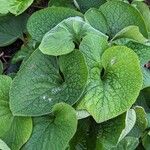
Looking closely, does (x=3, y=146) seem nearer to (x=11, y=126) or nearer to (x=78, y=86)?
(x=11, y=126)

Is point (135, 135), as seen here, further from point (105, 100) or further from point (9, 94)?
point (9, 94)

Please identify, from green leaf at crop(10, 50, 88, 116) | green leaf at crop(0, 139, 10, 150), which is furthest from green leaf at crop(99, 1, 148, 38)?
green leaf at crop(0, 139, 10, 150)

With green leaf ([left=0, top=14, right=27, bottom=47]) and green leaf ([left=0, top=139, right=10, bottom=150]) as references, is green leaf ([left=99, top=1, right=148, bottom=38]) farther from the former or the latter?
green leaf ([left=0, top=139, right=10, bottom=150])

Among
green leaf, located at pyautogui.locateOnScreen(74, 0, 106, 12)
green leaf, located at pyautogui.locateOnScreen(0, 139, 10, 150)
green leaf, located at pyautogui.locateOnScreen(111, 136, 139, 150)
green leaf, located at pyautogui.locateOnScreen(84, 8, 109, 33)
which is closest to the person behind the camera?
green leaf, located at pyautogui.locateOnScreen(0, 139, 10, 150)

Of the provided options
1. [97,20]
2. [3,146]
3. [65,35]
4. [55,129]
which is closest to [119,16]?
[97,20]

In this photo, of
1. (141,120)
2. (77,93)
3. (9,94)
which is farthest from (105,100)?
(9,94)

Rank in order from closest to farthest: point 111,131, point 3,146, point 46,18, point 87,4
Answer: point 3,146
point 111,131
point 46,18
point 87,4
